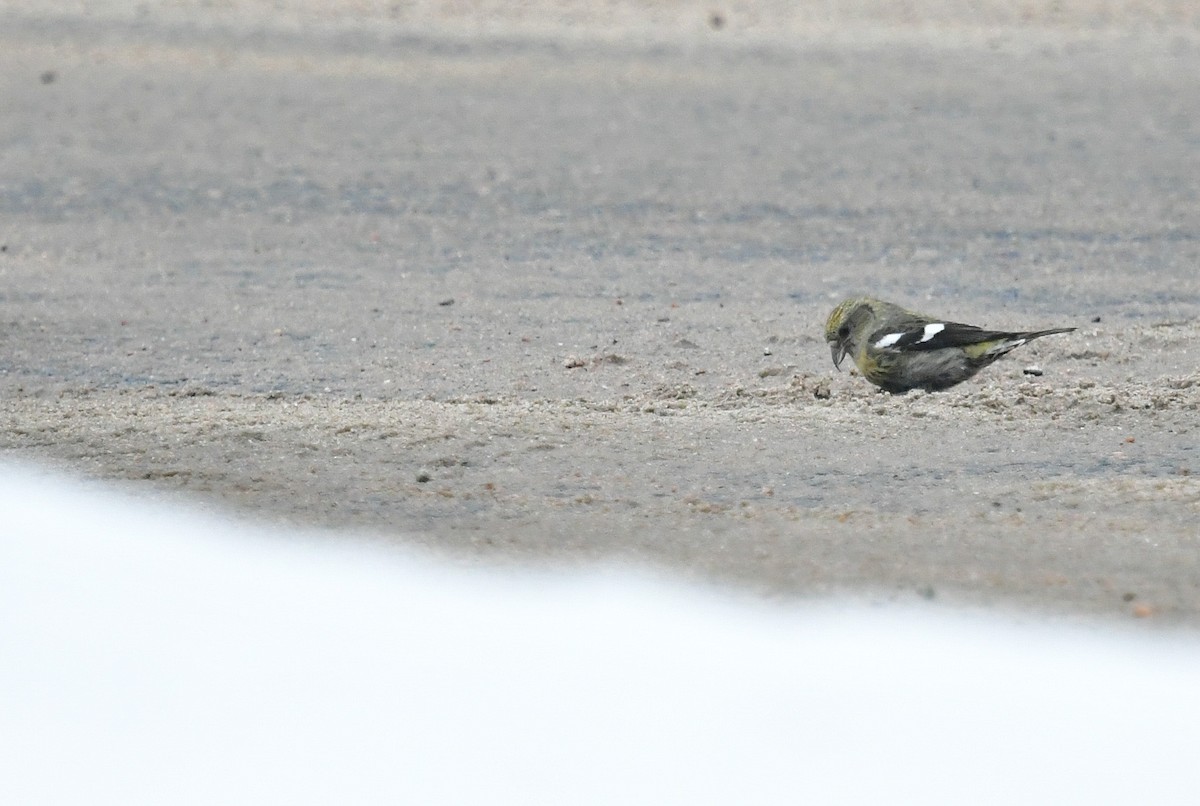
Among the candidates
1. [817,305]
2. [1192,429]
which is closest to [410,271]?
[817,305]

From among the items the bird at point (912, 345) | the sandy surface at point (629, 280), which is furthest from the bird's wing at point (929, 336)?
the sandy surface at point (629, 280)

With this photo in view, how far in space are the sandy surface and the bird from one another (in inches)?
4.1

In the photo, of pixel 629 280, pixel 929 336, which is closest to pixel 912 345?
pixel 929 336

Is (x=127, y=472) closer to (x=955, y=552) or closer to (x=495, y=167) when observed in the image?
(x=955, y=552)

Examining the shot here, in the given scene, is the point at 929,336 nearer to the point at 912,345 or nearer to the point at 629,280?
the point at 912,345

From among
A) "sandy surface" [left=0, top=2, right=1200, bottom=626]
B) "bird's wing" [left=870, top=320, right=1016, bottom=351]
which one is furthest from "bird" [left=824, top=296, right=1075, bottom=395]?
"sandy surface" [left=0, top=2, right=1200, bottom=626]

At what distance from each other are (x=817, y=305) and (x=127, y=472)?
390 centimetres

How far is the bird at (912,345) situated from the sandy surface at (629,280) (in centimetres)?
10

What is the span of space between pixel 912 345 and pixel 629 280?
2.99 m

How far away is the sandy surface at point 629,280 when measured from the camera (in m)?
5.49

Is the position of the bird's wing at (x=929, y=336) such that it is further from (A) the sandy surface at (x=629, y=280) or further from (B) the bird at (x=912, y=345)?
(A) the sandy surface at (x=629, y=280)

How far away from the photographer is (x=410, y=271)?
9.67m

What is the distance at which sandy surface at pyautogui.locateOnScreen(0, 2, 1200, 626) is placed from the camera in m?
5.49

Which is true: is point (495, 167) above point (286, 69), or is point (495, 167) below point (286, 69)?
below
